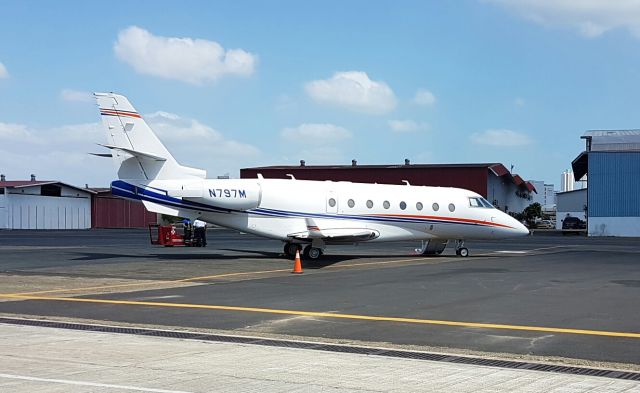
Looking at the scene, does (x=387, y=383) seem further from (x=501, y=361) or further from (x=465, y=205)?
(x=465, y=205)

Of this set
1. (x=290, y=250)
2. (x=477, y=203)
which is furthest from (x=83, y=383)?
(x=477, y=203)

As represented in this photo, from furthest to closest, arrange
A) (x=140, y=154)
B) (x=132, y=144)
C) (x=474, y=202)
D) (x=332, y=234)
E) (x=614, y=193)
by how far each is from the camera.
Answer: (x=614, y=193)
(x=474, y=202)
(x=332, y=234)
(x=132, y=144)
(x=140, y=154)

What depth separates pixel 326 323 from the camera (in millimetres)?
13750

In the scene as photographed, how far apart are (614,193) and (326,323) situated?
66.5 m

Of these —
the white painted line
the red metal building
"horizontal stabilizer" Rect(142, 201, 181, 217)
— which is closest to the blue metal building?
the red metal building

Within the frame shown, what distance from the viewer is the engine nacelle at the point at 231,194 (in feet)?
99.9

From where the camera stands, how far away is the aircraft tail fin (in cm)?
2970

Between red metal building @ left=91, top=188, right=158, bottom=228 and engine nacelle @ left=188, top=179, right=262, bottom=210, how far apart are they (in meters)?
69.0

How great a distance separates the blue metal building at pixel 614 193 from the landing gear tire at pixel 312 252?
4921 cm

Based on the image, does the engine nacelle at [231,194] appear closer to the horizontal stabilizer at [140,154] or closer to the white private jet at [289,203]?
the white private jet at [289,203]

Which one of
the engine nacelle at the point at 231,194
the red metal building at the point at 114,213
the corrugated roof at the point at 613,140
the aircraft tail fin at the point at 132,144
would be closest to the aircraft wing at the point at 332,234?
the engine nacelle at the point at 231,194

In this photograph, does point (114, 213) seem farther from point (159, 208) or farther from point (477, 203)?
point (477, 203)

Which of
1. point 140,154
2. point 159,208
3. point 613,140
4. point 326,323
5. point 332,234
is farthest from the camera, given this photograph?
point 613,140

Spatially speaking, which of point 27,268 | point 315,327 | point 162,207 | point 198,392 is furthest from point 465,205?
point 198,392
